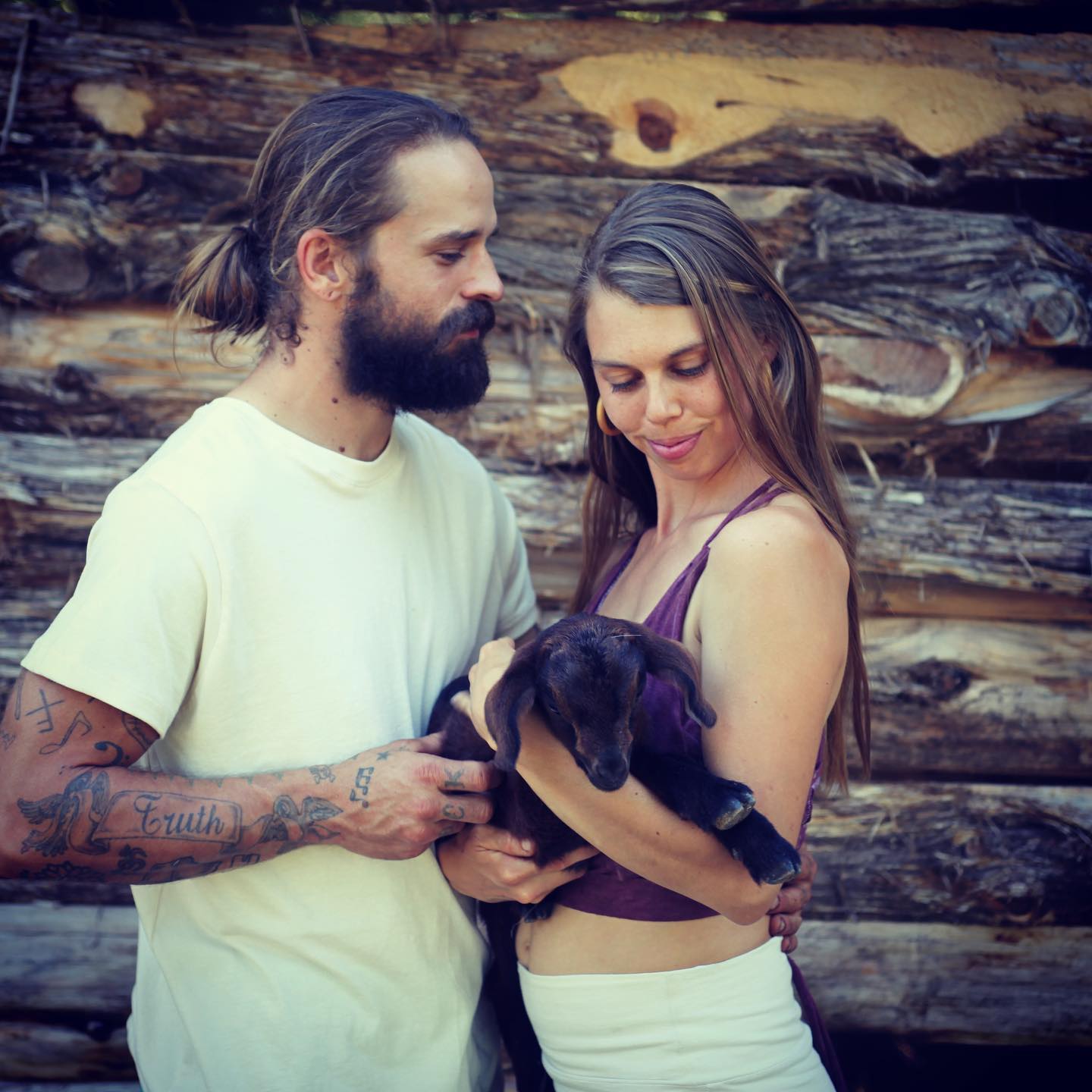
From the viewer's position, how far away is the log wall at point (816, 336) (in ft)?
11.8

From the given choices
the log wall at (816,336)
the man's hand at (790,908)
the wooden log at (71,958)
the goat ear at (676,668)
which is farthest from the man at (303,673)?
the wooden log at (71,958)

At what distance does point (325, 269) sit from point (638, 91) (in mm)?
1690

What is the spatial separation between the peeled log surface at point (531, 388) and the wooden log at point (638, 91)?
2.23 ft

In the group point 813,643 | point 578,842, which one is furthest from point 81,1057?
point 813,643

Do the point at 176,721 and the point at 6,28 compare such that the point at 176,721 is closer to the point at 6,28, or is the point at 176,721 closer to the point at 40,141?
the point at 40,141

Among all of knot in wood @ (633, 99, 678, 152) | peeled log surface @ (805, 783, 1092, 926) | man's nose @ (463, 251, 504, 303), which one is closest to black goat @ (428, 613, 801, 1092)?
man's nose @ (463, 251, 504, 303)

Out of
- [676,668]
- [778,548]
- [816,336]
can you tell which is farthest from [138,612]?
[816,336]

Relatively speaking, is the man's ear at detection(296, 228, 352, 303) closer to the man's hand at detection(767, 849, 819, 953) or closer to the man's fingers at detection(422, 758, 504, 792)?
the man's fingers at detection(422, 758, 504, 792)

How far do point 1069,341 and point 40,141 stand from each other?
3.96 metres

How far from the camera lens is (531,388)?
12.2 feet

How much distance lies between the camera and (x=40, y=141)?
355 centimetres

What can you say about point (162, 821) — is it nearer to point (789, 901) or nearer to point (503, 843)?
point (503, 843)

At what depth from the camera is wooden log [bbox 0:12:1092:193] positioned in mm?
3584

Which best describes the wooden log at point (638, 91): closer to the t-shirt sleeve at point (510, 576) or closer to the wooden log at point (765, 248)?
the wooden log at point (765, 248)
